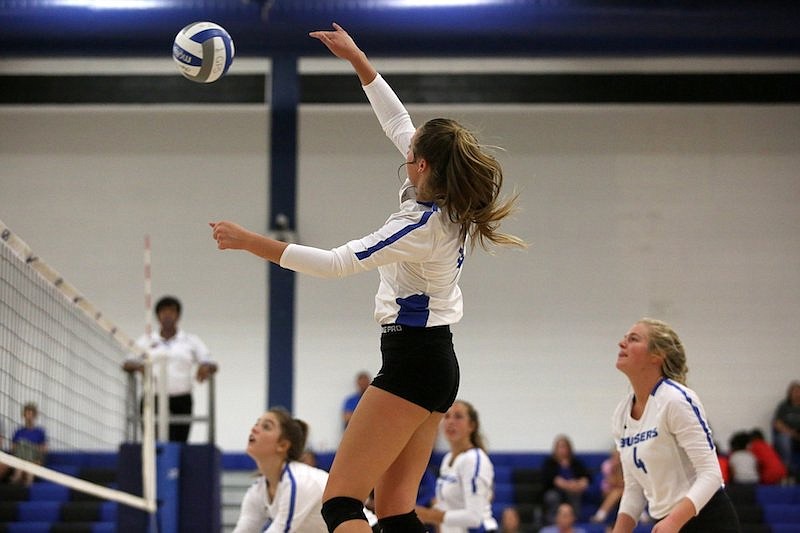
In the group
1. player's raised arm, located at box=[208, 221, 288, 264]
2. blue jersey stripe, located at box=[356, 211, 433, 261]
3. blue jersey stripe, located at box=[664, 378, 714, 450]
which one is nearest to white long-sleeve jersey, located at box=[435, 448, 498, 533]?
blue jersey stripe, located at box=[664, 378, 714, 450]

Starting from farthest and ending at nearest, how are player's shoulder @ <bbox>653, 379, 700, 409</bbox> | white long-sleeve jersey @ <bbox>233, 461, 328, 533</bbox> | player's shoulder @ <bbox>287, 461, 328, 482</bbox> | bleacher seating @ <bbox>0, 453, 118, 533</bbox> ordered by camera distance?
bleacher seating @ <bbox>0, 453, 118, 533</bbox>
player's shoulder @ <bbox>287, 461, 328, 482</bbox>
white long-sleeve jersey @ <bbox>233, 461, 328, 533</bbox>
player's shoulder @ <bbox>653, 379, 700, 409</bbox>

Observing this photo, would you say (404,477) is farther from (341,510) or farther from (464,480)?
(464,480)

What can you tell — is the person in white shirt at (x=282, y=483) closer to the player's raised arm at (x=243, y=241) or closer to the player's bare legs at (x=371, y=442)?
the player's bare legs at (x=371, y=442)

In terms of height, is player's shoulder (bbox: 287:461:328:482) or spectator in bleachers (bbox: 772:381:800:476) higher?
spectator in bleachers (bbox: 772:381:800:476)

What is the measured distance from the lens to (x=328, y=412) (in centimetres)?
1562

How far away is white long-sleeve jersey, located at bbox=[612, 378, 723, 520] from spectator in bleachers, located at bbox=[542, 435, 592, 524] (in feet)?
28.5

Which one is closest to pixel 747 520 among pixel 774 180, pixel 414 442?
pixel 774 180

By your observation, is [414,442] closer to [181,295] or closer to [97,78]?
[181,295]

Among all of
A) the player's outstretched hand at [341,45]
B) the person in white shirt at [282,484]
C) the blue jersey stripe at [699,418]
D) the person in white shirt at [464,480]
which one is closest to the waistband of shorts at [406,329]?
the player's outstretched hand at [341,45]

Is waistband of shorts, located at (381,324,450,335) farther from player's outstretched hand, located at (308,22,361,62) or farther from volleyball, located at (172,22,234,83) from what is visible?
volleyball, located at (172,22,234,83)

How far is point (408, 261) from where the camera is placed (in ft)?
11.6

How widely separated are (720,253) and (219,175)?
287 inches

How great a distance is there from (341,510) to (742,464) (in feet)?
38.6

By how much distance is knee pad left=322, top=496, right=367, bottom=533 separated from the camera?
11.2 ft
